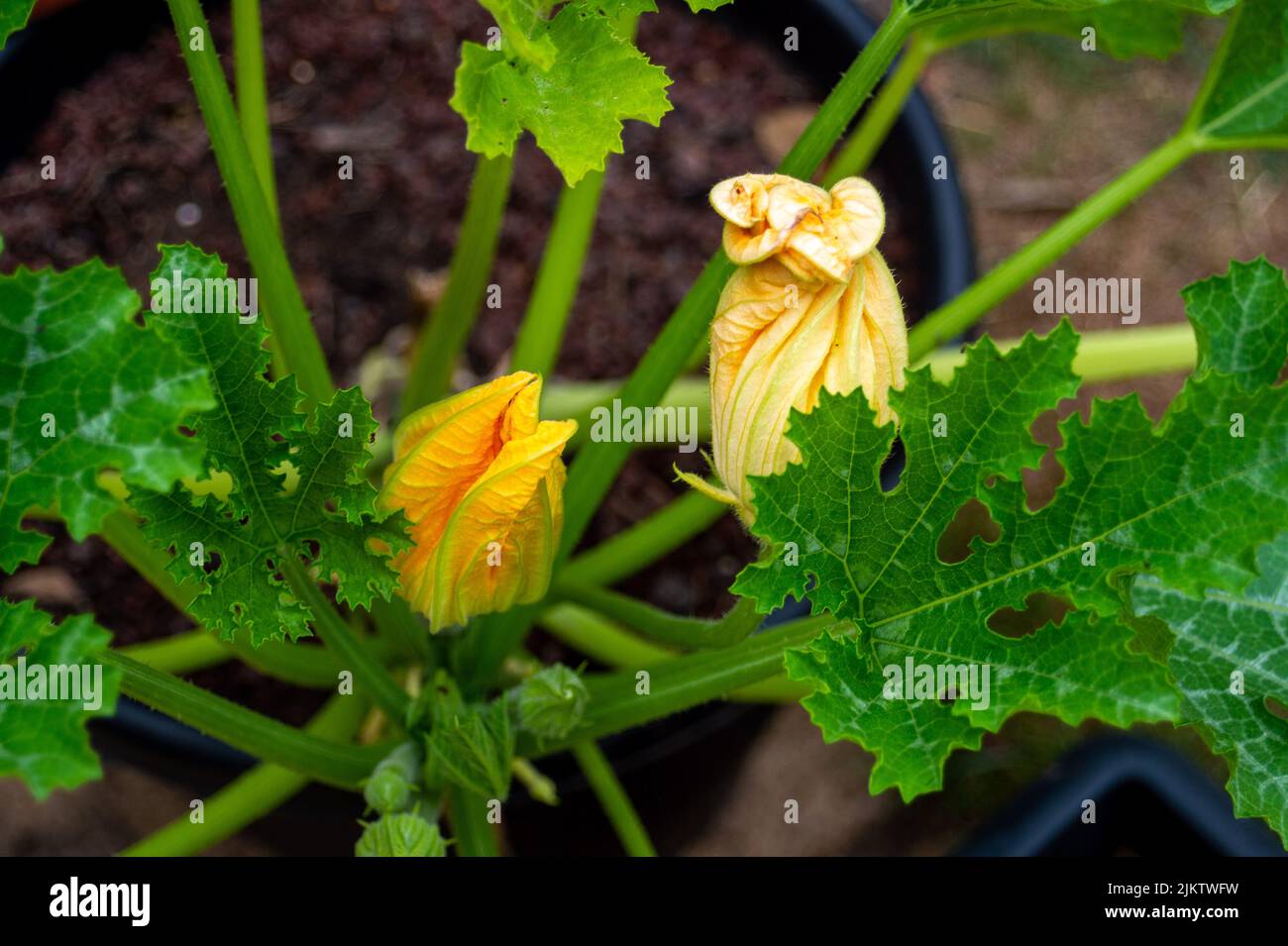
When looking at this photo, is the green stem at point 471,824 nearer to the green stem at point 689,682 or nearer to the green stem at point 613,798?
the green stem at point 689,682

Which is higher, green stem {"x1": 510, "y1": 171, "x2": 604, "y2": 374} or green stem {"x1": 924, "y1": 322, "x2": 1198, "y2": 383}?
green stem {"x1": 510, "y1": 171, "x2": 604, "y2": 374}

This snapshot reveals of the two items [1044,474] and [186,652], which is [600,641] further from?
[1044,474]

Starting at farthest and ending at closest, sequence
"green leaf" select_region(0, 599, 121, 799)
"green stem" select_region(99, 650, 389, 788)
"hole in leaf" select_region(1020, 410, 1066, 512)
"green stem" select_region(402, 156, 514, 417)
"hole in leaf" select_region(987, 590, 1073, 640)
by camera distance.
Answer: "hole in leaf" select_region(1020, 410, 1066, 512) < "hole in leaf" select_region(987, 590, 1073, 640) < "green stem" select_region(402, 156, 514, 417) < "green stem" select_region(99, 650, 389, 788) < "green leaf" select_region(0, 599, 121, 799)

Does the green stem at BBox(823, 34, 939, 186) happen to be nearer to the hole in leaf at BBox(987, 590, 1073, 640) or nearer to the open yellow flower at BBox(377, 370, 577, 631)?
the open yellow flower at BBox(377, 370, 577, 631)

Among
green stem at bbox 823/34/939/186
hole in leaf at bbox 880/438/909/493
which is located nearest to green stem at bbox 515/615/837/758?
hole in leaf at bbox 880/438/909/493
